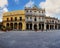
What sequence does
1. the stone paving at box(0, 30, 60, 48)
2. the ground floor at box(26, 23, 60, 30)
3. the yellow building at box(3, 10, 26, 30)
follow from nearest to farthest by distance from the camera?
the stone paving at box(0, 30, 60, 48) → the yellow building at box(3, 10, 26, 30) → the ground floor at box(26, 23, 60, 30)

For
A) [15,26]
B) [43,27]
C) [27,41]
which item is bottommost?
[27,41]

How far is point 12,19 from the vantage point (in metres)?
5.41

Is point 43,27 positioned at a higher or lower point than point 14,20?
lower

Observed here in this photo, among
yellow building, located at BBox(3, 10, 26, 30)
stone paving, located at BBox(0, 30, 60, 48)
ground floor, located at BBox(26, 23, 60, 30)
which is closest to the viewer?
stone paving, located at BBox(0, 30, 60, 48)

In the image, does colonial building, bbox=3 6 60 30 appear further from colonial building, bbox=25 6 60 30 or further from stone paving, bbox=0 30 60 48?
stone paving, bbox=0 30 60 48

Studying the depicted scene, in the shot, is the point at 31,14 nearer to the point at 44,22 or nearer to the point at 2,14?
the point at 44,22

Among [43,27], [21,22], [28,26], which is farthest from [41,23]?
[21,22]

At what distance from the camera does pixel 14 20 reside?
17.9 ft

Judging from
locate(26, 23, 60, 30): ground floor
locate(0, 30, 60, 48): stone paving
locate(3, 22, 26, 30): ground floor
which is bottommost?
locate(0, 30, 60, 48): stone paving

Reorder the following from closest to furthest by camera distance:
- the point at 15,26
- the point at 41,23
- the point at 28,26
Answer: the point at 15,26 < the point at 28,26 < the point at 41,23

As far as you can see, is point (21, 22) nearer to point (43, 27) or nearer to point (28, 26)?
point (28, 26)

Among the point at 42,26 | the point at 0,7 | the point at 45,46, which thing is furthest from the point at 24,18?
the point at 45,46

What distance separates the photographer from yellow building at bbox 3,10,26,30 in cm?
532

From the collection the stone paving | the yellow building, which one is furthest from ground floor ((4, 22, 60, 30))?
the stone paving
